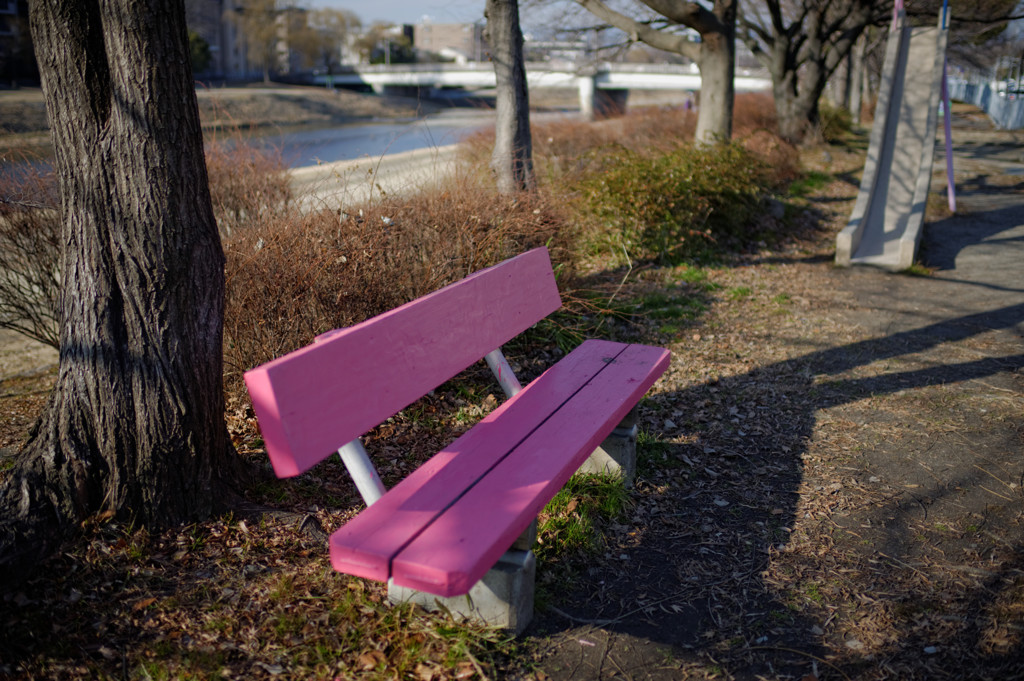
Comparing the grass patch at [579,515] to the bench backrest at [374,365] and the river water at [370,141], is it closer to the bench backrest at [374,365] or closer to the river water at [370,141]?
the bench backrest at [374,365]

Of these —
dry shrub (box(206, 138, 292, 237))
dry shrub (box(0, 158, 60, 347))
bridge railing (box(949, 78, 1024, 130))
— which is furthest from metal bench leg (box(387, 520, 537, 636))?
bridge railing (box(949, 78, 1024, 130))

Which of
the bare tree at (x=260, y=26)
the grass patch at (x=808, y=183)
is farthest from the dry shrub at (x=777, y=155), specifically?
the bare tree at (x=260, y=26)

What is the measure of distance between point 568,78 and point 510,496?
3408cm

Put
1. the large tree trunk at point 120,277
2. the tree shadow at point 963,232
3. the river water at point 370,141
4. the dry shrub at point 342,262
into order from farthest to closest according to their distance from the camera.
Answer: the tree shadow at point 963,232, the river water at point 370,141, the dry shrub at point 342,262, the large tree trunk at point 120,277

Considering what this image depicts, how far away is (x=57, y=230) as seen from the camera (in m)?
5.08

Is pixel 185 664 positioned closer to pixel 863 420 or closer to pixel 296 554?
pixel 296 554

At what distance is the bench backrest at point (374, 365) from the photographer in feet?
6.71

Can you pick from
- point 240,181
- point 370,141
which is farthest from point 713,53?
point 370,141

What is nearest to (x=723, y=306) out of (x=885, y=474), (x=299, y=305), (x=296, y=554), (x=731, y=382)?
(x=731, y=382)

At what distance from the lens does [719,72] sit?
36.0 feet

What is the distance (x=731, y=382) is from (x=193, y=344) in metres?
3.10

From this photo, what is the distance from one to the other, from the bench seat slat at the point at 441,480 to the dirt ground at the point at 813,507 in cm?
55

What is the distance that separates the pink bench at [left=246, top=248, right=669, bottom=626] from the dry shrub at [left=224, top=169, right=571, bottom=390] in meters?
1.13

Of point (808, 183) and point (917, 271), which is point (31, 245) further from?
point (808, 183)
